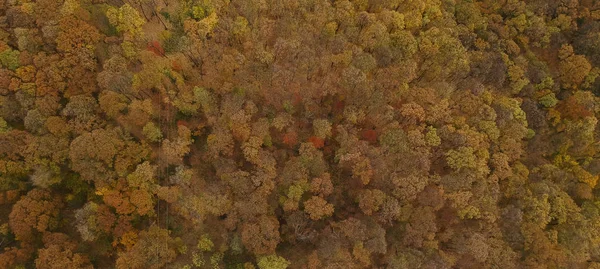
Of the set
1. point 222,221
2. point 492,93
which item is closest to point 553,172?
point 492,93

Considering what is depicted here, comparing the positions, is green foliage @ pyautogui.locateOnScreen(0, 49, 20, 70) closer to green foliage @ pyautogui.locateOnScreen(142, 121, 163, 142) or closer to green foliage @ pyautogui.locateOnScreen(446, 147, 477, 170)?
→ green foliage @ pyautogui.locateOnScreen(142, 121, 163, 142)

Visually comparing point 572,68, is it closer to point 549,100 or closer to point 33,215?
point 549,100

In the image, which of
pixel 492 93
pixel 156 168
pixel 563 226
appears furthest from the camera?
pixel 492 93

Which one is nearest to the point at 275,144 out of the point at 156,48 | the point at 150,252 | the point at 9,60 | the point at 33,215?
the point at 150,252

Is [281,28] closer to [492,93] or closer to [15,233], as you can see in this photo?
[492,93]

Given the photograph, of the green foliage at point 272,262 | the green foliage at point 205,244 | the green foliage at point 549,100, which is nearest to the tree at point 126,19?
the green foliage at point 205,244
